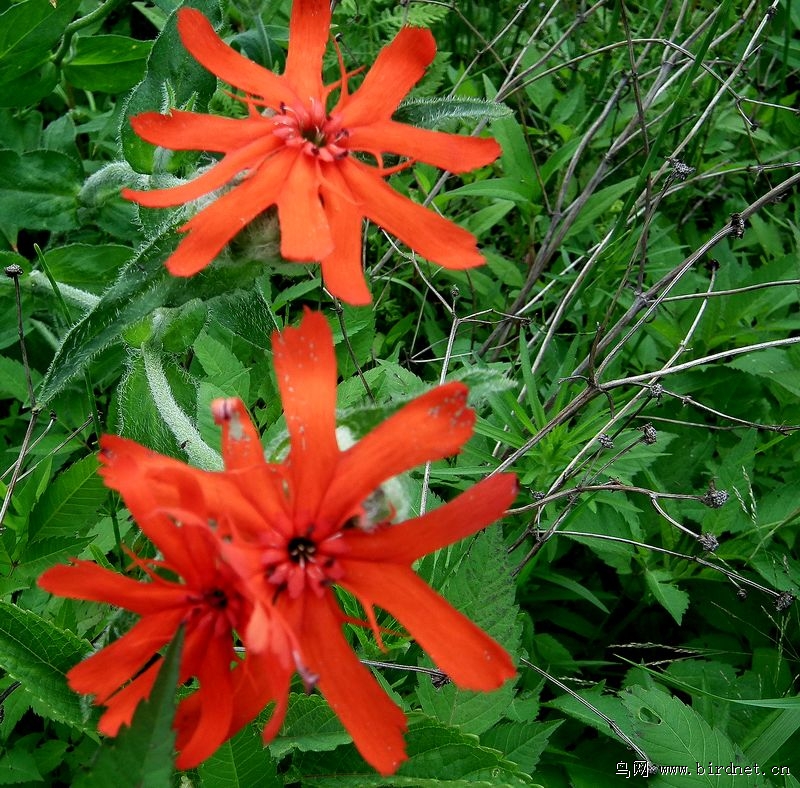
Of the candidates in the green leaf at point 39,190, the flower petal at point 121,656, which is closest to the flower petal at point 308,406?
the flower petal at point 121,656

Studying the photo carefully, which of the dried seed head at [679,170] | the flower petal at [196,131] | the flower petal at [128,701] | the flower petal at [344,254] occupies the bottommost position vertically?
the flower petal at [128,701]

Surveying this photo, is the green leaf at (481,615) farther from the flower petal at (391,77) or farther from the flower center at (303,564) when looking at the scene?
the flower petal at (391,77)

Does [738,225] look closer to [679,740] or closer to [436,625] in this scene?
[679,740]

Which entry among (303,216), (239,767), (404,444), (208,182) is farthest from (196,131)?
(239,767)

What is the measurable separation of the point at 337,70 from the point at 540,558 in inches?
64.4

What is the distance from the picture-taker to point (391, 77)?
158 cm

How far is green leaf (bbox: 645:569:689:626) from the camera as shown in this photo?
69.8 inches

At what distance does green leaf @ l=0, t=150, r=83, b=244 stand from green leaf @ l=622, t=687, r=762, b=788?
1.80 metres

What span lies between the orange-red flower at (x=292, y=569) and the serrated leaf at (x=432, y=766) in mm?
261

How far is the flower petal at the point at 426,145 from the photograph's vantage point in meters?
1.51

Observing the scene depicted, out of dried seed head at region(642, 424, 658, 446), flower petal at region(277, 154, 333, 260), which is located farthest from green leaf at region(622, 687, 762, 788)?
flower petal at region(277, 154, 333, 260)

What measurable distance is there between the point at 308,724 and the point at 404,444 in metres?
0.56

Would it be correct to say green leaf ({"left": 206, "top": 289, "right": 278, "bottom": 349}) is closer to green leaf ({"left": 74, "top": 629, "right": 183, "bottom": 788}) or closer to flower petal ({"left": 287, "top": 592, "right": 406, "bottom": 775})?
flower petal ({"left": 287, "top": 592, "right": 406, "bottom": 775})

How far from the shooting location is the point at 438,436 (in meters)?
1.15
